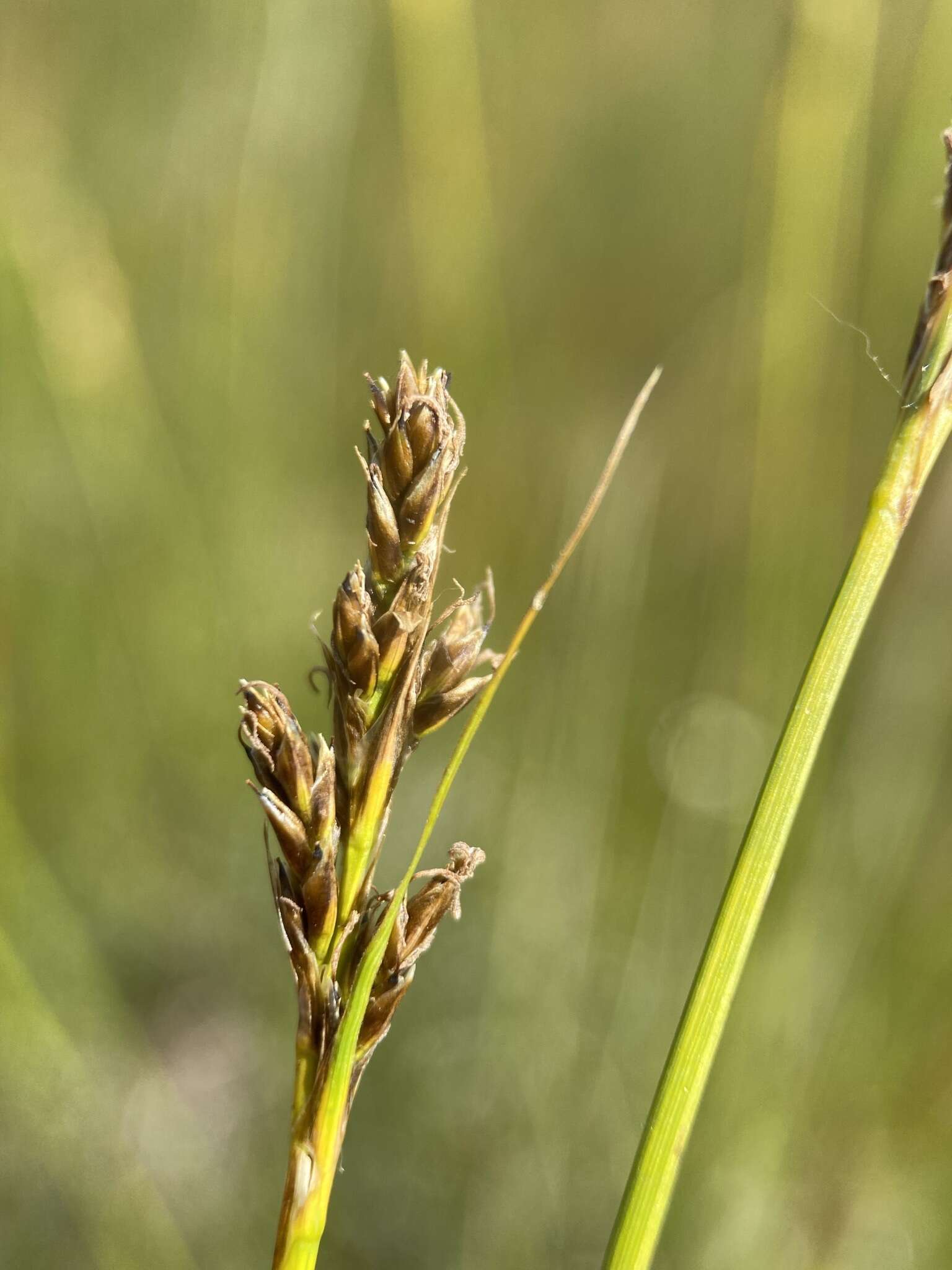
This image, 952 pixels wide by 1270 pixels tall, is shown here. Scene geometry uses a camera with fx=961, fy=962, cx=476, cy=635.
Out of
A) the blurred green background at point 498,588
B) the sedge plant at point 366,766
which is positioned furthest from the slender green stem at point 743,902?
the blurred green background at point 498,588

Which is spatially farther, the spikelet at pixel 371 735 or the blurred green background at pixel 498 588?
the blurred green background at pixel 498 588

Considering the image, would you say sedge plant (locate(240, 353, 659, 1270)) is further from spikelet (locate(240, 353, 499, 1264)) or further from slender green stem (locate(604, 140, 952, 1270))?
slender green stem (locate(604, 140, 952, 1270))

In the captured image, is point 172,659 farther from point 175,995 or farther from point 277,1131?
point 277,1131

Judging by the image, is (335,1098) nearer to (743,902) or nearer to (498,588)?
(743,902)

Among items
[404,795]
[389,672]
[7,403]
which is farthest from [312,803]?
[7,403]

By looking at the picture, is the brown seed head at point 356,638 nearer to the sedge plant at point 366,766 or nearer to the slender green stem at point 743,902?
the sedge plant at point 366,766

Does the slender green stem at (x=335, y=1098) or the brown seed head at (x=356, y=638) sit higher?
the brown seed head at (x=356, y=638)

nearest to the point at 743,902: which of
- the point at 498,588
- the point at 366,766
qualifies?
the point at 366,766
